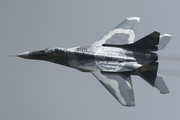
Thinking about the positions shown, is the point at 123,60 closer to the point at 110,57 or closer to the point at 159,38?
the point at 110,57

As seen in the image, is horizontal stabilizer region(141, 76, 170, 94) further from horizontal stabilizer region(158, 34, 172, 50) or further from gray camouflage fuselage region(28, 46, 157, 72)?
horizontal stabilizer region(158, 34, 172, 50)

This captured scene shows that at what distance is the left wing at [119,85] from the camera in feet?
94.7

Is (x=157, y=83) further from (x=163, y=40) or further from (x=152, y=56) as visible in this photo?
(x=163, y=40)

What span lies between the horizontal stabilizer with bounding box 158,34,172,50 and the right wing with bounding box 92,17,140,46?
2.06 meters

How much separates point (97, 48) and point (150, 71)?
3921mm

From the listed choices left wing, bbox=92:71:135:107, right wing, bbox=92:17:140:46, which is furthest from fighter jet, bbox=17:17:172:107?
right wing, bbox=92:17:140:46

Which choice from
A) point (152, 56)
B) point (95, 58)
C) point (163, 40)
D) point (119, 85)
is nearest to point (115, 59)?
point (95, 58)

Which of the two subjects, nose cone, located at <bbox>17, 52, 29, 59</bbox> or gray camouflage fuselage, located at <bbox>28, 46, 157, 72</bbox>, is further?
nose cone, located at <bbox>17, 52, 29, 59</bbox>

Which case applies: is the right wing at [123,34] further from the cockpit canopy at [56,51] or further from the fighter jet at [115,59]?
the cockpit canopy at [56,51]

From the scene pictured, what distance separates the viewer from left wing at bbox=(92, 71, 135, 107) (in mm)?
28872

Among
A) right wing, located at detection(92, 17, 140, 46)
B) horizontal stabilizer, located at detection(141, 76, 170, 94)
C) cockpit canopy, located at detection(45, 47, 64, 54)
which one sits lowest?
horizontal stabilizer, located at detection(141, 76, 170, 94)

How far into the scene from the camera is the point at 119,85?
2988cm

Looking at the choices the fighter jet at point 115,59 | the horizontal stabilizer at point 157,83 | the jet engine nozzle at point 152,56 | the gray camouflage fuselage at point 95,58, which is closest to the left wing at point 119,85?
the fighter jet at point 115,59

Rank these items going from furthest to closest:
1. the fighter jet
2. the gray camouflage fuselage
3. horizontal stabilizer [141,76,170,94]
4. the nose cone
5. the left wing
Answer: the nose cone, the gray camouflage fuselage, horizontal stabilizer [141,76,170,94], the fighter jet, the left wing
